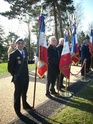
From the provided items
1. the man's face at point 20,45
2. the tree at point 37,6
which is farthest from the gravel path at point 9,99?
the tree at point 37,6

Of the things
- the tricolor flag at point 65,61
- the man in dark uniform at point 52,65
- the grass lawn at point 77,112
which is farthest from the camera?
the man in dark uniform at point 52,65

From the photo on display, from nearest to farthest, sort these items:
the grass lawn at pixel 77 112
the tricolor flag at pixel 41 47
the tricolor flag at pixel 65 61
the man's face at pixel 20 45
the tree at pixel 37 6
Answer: the grass lawn at pixel 77 112, the man's face at pixel 20 45, the tricolor flag at pixel 41 47, the tricolor flag at pixel 65 61, the tree at pixel 37 6

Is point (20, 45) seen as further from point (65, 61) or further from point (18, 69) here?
point (65, 61)

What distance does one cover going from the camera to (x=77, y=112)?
6086 millimetres

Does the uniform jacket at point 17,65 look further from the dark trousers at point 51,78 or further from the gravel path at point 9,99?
the dark trousers at point 51,78

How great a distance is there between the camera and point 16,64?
19.5ft

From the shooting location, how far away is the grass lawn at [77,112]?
5.46 m

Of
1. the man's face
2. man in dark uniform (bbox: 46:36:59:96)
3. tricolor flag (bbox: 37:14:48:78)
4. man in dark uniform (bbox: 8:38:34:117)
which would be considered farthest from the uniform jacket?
man in dark uniform (bbox: 46:36:59:96)

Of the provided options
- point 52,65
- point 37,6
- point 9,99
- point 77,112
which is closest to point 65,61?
point 52,65

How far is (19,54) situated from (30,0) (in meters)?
18.4

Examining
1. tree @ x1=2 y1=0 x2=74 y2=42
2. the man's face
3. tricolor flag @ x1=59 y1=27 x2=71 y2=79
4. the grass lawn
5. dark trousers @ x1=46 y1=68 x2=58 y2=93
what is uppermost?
tree @ x1=2 y1=0 x2=74 y2=42

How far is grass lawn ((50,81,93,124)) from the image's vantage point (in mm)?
5465

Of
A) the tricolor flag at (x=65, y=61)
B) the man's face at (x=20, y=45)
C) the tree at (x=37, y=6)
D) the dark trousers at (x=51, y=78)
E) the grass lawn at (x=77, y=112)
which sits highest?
the tree at (x=37, y=6)

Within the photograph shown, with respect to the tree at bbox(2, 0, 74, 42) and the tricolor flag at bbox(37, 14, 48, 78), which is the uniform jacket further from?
the tree at bbox(2, 0, 74, 42)
